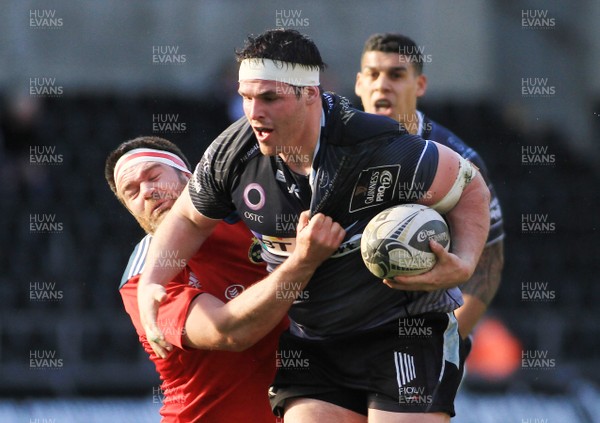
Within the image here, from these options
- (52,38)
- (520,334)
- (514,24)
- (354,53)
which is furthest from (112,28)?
(520,334)

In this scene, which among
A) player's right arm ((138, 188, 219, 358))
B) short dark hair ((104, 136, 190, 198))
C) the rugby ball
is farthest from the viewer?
short dark hair ((104, 136, 190, 198))

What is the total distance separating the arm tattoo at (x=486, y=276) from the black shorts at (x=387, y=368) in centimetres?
185

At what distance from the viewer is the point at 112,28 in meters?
16.0

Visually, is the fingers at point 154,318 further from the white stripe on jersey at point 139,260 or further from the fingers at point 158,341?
the white stripe on jersey at point 139,260

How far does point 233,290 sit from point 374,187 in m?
1.08

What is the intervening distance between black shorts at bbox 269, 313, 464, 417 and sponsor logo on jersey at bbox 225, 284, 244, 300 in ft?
1.68

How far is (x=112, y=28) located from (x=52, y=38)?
83 cm

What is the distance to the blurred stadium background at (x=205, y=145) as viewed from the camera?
10.3 meters

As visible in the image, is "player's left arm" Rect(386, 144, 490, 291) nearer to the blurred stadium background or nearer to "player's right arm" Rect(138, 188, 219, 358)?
"player's right arm" Rect(138, 188, 219, 358)

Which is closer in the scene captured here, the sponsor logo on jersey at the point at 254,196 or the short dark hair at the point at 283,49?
the short dark hair at the point at 283,49

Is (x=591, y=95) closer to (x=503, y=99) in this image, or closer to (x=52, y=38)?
(x=503, y=99)

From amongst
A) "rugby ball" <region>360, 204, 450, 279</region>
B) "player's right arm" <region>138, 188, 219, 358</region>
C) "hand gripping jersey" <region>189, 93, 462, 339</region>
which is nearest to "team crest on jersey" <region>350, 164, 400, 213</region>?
"hand gripping jersey" <region>189, 93, 462, 339</region>

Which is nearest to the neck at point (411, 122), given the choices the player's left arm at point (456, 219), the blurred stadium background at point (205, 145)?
the player's left arm at point (456, 219)

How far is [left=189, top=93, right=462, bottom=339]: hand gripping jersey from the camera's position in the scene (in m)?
4.84
